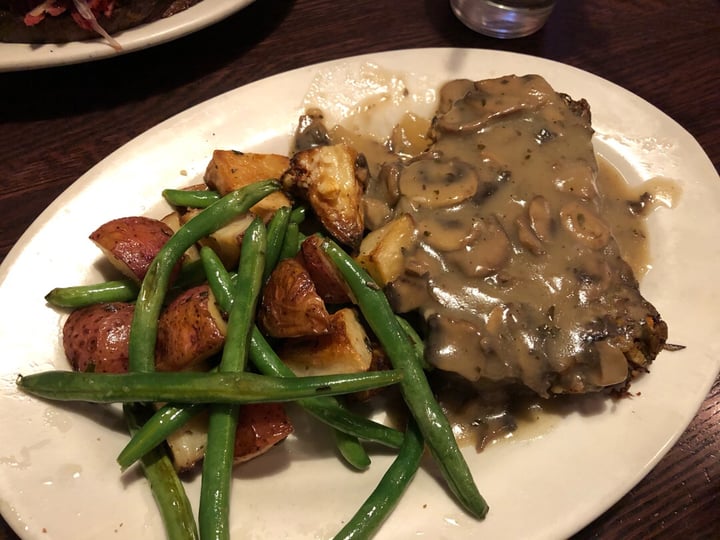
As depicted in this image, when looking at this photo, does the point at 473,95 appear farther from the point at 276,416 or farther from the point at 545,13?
the point at 276,416

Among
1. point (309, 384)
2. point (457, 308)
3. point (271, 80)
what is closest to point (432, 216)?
point (457, 308)

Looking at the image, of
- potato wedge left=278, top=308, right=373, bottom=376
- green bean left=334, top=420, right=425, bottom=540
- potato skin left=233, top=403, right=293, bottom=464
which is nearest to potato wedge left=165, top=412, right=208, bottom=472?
potato skin left=233, top=403, right=293, bottom=464

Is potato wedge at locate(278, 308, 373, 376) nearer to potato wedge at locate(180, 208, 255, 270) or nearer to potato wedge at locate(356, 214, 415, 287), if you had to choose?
potato wedge at locate(356, 214, 415, 287)

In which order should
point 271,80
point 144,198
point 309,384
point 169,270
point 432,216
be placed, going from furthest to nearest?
point 271,80
point 144,198
point 432,216
point 169,270
point 309,384

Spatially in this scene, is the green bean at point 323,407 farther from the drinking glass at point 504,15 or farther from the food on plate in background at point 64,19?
the drinking glass at point 504,15

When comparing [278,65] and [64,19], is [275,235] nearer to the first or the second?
[278,65]

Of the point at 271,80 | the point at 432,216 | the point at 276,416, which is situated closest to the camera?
the point at 276,416
